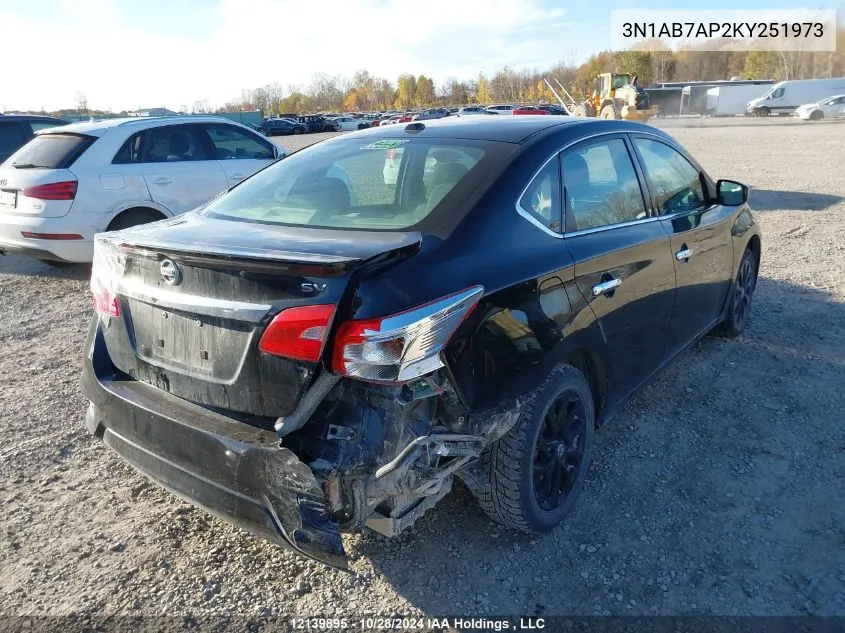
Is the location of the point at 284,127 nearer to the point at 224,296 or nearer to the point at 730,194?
the point at 730,194

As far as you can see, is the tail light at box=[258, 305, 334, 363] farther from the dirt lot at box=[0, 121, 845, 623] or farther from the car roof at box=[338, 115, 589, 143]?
the car roof at box=[338, 115, 589, 143]

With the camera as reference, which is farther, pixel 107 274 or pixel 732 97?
pixel 732 97

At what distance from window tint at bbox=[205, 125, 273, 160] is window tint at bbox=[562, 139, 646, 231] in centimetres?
575

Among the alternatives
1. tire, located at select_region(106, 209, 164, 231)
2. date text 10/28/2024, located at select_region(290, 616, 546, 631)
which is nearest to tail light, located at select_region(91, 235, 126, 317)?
date text 10/28/2024, located at select_region(290, 616, 546, 631)

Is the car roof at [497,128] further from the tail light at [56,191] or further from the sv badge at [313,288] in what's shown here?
the tail light at [56,191]

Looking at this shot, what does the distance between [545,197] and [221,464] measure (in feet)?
5.56

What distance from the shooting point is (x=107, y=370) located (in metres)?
2.67

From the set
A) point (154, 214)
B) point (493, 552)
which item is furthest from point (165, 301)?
point (154, 214)

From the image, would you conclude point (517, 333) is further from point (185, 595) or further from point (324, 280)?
point (185, 595)

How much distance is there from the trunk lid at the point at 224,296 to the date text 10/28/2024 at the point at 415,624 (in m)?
0.85

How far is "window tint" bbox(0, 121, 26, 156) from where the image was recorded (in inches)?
387

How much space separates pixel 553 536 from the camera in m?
2.83

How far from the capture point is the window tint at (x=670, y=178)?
3.59 metres

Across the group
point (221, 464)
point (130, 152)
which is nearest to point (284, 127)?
point (130, 152)
